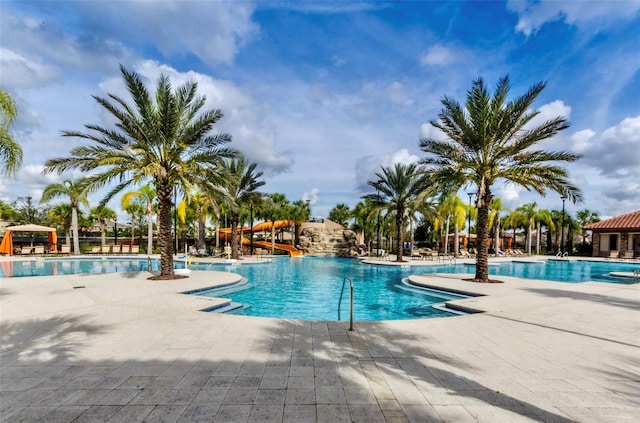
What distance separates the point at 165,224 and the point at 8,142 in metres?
6.75

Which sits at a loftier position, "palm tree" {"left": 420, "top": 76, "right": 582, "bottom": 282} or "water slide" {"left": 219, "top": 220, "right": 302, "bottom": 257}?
"palm tree" {"left": 420, "top": 76, "right": 582, "bottom": 282}

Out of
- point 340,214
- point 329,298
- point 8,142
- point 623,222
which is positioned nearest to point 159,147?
point 8,142

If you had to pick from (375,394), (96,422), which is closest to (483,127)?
(375,394)

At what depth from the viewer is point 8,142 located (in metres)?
7.05

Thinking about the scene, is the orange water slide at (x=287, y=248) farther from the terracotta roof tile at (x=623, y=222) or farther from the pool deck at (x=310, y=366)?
the terracotta roof tile at (x=623, y=222)

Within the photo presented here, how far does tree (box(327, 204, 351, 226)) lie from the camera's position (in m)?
49.6

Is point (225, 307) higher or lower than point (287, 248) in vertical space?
higher

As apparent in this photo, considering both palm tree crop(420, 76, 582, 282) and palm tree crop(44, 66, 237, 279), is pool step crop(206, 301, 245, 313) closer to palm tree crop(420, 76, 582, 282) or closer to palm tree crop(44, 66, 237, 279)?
palm tree crop(44, 66, 237, 279)

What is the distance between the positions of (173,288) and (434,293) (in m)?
9.45

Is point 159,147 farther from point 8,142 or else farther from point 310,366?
point 310,366

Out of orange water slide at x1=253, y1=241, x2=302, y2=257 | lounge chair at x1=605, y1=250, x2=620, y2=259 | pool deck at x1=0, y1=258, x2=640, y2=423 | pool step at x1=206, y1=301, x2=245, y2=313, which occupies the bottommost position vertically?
orange water slide at x1=253, y1=241, x2=302, y2=257

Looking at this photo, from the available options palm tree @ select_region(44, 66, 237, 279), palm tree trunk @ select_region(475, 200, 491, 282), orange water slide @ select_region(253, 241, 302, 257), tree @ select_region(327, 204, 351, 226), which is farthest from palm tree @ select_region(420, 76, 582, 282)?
tree @ select_region(327, 204, 351, 226)

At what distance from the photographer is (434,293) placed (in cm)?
1233

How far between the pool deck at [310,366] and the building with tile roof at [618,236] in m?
32.8
